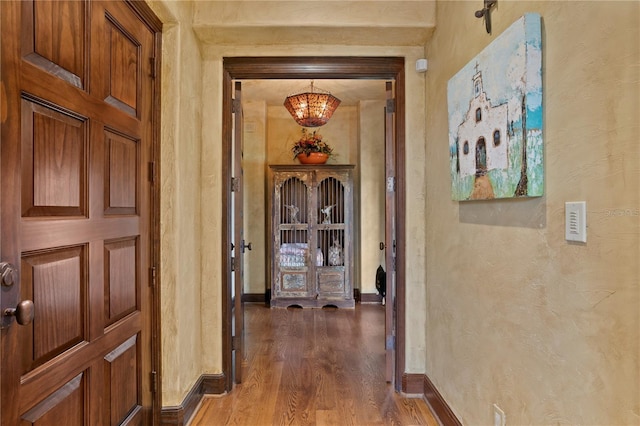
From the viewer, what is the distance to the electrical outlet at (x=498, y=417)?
1555 mm

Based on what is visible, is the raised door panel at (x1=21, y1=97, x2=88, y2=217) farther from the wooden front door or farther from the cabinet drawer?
the cabinet drawer

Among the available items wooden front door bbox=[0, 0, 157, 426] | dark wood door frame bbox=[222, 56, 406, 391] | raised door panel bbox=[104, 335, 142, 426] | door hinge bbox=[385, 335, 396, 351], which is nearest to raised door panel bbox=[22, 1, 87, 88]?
wooden front door bbox=[0, 0, 157, 426]

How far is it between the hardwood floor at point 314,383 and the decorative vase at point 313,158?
215 centimetres

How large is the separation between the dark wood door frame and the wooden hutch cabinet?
7.98 feet

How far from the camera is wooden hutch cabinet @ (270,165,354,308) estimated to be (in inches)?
200

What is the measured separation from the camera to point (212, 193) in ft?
8.43

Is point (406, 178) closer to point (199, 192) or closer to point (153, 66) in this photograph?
point (199, 192)

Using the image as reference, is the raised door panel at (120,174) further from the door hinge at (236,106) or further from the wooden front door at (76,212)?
the door hinge at (236,106)

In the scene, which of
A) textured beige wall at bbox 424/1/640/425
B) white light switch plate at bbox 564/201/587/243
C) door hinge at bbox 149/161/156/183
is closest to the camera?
textured beige wall at bbox 424/1/640/425

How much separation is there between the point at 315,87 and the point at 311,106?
0.82 m

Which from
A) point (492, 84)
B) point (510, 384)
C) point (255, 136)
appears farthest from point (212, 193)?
point (255, 136)

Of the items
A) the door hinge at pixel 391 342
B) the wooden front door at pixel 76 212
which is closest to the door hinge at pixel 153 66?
the wooden front door at pixel 76 212

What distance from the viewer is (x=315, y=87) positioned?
15.1 ft

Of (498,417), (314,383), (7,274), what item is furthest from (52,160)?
(314,383)
